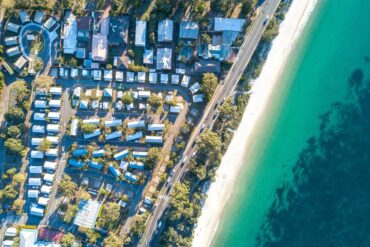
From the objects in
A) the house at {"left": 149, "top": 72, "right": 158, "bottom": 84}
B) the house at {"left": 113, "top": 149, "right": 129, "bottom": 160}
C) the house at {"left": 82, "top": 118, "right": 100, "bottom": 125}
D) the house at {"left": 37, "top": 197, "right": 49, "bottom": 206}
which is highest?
the house at {"left": 149, "top": 72, "right": 158, "bottom": 84}

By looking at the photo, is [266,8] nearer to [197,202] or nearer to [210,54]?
[210,54]

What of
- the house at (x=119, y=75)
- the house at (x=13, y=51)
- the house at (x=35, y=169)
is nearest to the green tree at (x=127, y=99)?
the house at (x=119, y=75)

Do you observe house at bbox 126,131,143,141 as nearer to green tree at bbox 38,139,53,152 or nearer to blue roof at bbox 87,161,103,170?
blue roof at bbox 87,161,103,170

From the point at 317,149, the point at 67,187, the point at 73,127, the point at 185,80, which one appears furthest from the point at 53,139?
the point at 317,149

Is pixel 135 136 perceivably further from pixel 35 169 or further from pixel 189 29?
pixel 189 29

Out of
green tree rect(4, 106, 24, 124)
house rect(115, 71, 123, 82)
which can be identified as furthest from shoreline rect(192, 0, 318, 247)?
green tree rect(4, 106, 24, 124)

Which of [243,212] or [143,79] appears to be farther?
[243,212]

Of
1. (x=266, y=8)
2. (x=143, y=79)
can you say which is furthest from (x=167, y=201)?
(x=266, y=8)
